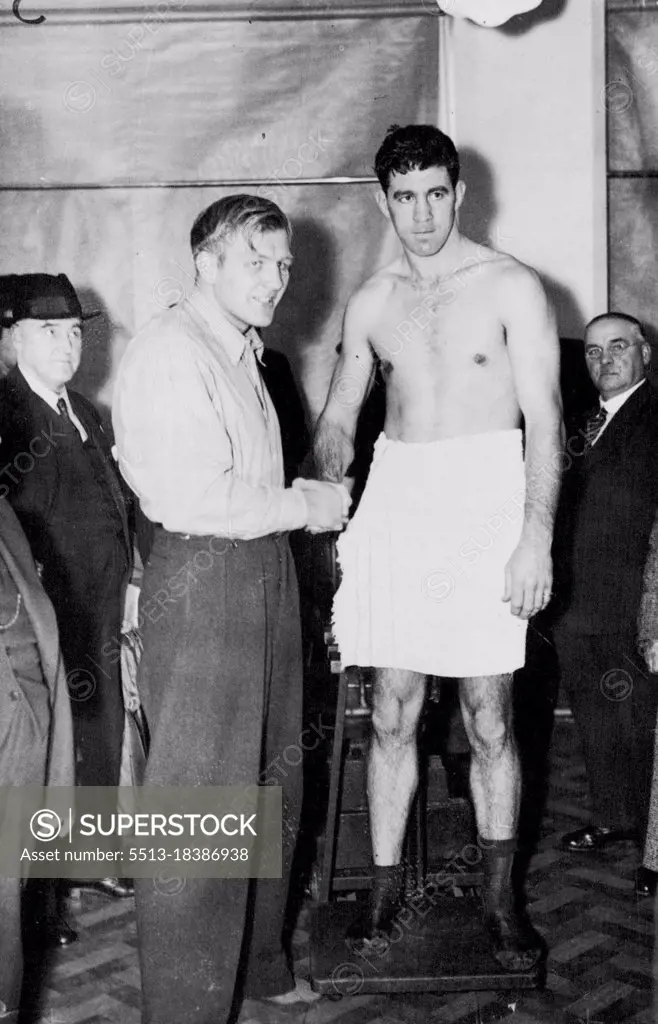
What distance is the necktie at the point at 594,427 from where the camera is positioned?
3920mm

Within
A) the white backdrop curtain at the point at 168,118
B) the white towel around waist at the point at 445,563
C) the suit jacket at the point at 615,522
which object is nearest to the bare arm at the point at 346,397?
the white towel around waist at the point at 445,563

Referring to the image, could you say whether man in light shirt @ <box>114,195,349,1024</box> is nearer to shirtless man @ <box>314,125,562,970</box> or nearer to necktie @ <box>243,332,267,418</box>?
necktie @ <box>243,332,267,418</box>

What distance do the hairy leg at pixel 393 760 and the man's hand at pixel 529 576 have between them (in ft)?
1.25

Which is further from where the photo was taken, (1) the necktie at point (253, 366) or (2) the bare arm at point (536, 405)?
(2) the bare arm at point (536, 405)

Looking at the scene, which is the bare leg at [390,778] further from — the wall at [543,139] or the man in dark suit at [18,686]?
the wall at [543,139]

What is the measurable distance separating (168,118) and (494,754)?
3588mm

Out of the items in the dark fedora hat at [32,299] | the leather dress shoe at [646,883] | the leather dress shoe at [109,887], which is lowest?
the leather dress shoe at [109,887]

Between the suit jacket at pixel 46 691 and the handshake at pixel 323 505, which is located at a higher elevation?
the handshake at pixel 323 505

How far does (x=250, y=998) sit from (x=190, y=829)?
Answer: 643 millimetres

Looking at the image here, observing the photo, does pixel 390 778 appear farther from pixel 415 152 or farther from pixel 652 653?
pixel 415 152

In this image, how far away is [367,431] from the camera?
14.3 feet

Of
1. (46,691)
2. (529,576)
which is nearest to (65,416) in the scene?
(46,691)

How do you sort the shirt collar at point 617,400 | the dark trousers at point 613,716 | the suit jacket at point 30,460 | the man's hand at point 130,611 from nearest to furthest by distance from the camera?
the man's hand at point 130,611, the suit jacket at point 30,460, the dark trousers at point 613,716, the shirt collar at point 617,400

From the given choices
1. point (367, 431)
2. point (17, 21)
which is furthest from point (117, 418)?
point (17, 21)
